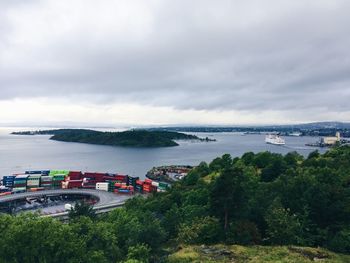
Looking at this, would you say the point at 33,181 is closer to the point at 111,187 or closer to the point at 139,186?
the point at 111,187

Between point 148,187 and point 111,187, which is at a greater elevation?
point 148,187

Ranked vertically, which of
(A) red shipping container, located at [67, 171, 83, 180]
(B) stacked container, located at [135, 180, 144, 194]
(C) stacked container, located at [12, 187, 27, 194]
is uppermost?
(A) red shipping container, located at [67, 171, 83, 180]

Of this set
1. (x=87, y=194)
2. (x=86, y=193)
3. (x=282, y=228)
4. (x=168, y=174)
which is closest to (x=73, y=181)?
(x=86, y=193)

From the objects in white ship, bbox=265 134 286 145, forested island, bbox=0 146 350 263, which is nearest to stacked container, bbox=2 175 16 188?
forested island, bbox=0 146 350 263

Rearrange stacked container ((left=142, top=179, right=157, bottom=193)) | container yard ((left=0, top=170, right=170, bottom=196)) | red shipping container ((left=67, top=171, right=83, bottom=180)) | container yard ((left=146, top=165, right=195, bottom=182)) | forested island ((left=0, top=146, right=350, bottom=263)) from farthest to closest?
container yard ((left=146, top=165, right=195, bottom=182))
red shipping container ((left=67, top=171, right=83, bottom=180))
container yard ((left=0, top=170, right=170, bottom=196))
stacked container ((left=142, top=179, right=157, bottom=193))
forested island ((left=0, top=146, right=350, bottom=263))

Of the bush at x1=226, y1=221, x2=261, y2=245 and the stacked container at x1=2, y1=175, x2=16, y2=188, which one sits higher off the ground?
the bush at x1=226, y1=221, x2=261, y2=245

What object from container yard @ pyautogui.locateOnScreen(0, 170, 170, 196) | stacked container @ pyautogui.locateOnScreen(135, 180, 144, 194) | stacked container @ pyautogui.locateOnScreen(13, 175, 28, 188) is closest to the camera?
container yard @ pyautogui.locateOnScreen(0, 170, 170, 196)

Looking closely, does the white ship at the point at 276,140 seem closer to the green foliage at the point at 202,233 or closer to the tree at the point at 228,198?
the tree at the point at 228,198

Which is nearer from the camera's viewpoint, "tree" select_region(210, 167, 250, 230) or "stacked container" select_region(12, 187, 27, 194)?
"tree" select_region(210, 167, 250, 230)

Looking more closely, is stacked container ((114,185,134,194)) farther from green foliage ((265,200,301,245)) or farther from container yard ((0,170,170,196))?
green foliage ((265,200,301,245))
